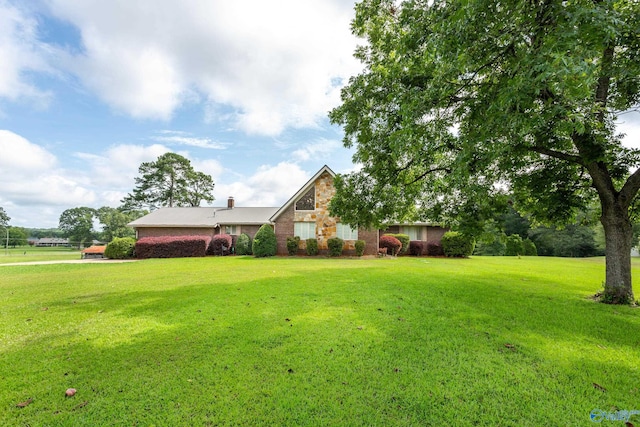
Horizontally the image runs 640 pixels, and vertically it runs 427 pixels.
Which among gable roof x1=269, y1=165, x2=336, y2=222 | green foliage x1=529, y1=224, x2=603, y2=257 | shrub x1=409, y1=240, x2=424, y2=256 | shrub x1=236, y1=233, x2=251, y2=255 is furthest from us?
green foliage x1=529, y1=224, x2=603, y2=257

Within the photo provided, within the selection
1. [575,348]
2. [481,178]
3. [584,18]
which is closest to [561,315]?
[575,348]

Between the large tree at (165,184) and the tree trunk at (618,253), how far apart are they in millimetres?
49158

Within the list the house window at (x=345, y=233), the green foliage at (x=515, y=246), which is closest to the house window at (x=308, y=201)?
the house window at (x=345, y=233)

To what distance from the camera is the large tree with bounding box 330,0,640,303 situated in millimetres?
4527

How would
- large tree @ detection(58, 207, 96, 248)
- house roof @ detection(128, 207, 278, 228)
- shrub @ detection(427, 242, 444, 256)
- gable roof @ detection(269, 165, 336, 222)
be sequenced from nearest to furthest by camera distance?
gable roof @ detection(269, 165, 336, 222), shrub @ detection(427, 242, 444, 256), house roof @ detection(128, 207, 278, 228), large tree @ detection(58, 207, 96, 248)

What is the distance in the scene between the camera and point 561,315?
6254 millimetres

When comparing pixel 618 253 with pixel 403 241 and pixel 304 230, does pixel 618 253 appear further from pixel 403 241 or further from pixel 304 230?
pixel 304 230

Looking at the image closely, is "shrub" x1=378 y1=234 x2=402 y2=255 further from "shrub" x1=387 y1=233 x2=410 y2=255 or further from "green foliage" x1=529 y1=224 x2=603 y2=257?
"green foliage" x1=529 y1=224 x2=603 y2=257

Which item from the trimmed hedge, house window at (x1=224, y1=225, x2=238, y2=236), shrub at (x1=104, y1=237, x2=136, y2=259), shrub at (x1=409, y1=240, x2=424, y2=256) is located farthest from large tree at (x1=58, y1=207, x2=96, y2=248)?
shrub at (x1=409, y1=240, x2=424, y2=256)

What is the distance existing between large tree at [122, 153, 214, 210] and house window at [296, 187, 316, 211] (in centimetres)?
3148

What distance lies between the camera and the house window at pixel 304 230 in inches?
891

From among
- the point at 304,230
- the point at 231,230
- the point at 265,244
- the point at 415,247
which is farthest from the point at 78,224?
the point at 415,247

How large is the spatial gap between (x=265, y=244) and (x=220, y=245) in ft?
19.9

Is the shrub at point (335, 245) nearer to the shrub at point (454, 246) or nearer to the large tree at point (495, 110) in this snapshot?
the shrub at point (454, 246)
